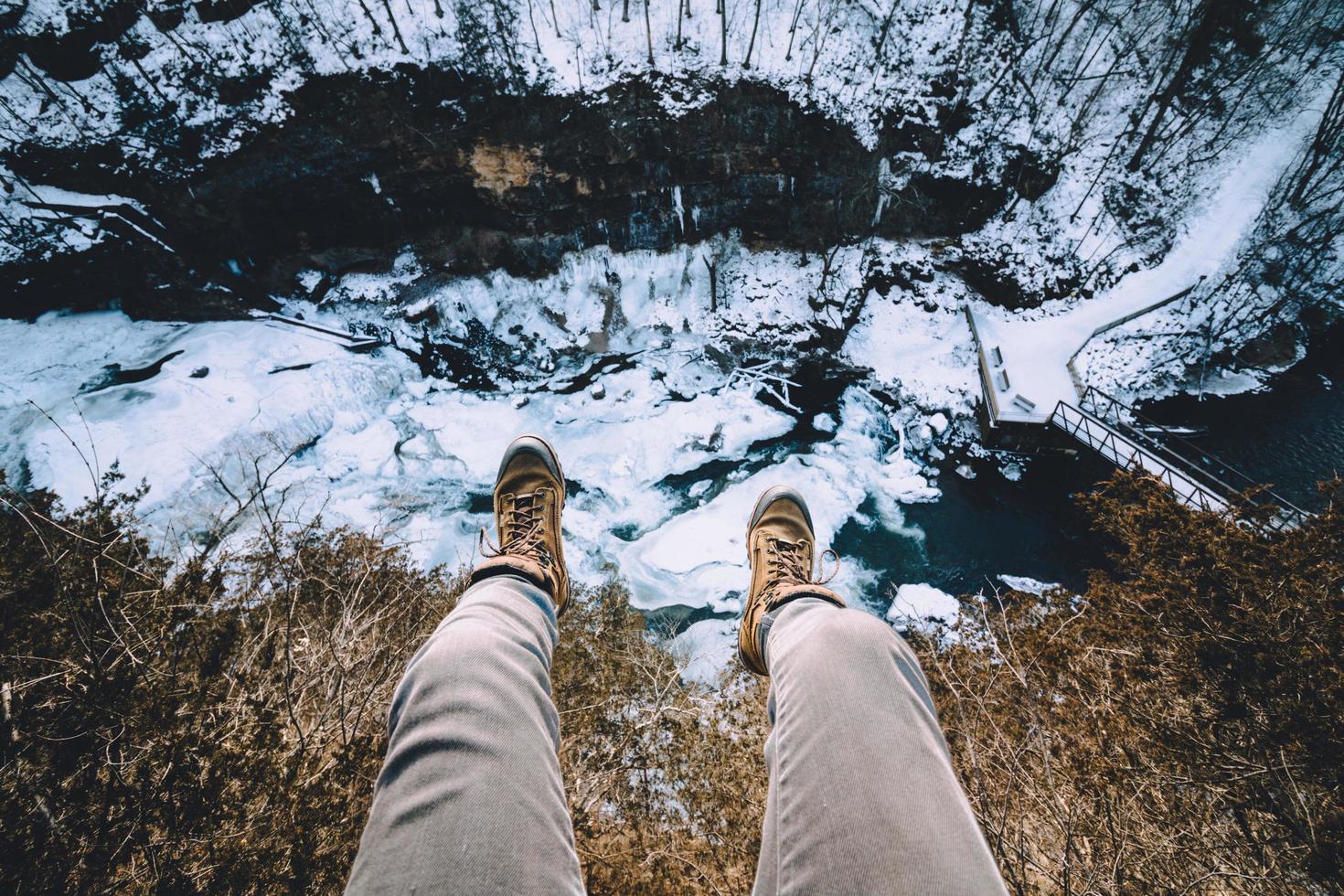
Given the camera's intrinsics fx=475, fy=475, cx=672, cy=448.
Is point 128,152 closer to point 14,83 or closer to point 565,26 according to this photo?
point 14,83

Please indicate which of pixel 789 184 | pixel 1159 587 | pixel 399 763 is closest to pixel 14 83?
pixel 789 184

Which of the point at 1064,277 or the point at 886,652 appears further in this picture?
the point at 1064,277

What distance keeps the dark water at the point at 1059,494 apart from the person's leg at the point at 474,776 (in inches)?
398

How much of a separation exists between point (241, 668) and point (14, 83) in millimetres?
18935

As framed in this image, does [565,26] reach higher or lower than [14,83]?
higher

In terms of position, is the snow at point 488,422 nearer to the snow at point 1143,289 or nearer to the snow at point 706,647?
the snow at point 706,647

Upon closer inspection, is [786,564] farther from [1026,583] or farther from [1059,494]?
[1059,494]

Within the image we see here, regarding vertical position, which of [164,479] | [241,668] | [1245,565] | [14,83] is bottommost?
[164,479]

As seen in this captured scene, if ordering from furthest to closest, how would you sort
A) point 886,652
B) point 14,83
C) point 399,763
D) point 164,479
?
point 14,83
point 164,479
point 886,652
point 399,763

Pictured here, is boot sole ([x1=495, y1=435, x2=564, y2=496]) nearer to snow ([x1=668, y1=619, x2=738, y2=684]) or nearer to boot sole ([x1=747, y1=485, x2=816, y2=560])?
boot sole ([x1=747, y1=485, x2=816, y2=560])

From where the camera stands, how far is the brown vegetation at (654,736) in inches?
109

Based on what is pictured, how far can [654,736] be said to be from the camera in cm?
599

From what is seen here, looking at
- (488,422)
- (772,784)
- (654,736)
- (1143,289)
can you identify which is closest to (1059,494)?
(1143,289)

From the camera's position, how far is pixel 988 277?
1468 centimetres
